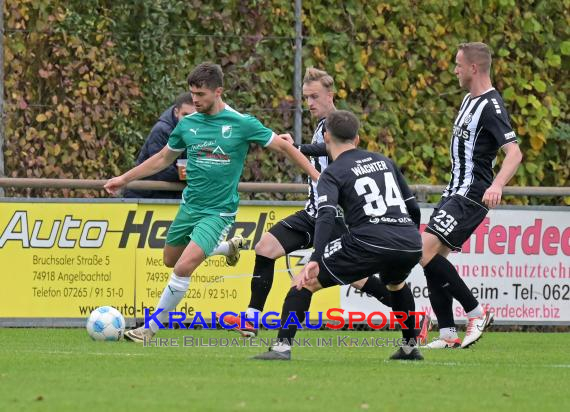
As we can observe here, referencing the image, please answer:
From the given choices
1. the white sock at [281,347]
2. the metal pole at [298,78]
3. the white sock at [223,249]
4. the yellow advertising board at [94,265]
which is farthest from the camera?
the metal pole at [298,78]

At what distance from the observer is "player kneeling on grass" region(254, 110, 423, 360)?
9148 millimetres

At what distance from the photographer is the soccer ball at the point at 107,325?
11266 millimetres

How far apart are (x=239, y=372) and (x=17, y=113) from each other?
635 centimetres

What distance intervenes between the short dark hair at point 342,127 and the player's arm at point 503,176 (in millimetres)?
1485

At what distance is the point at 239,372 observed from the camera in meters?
8.69

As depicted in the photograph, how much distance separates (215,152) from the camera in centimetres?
1089

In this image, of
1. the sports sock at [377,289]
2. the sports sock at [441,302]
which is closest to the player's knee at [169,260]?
the sports sock at [377,289]

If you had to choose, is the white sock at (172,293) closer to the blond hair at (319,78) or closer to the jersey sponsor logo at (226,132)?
the jersey sponsor logo at (226,132)

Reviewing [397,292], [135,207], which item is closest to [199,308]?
[135,207]

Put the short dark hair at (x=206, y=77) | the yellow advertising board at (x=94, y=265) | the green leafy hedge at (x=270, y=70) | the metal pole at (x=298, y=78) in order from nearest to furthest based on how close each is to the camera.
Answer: the short dark hair at (x=206, y=77) → the yellow advertising board at (x=94, y=265) → the green leafy hedge at (x=270, y=70) → the metal pole at (x=298, y=78)

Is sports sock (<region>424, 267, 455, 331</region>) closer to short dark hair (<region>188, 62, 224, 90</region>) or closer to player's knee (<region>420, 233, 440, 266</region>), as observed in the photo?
player's knee (<region>420, 233, 440, 266</region>)

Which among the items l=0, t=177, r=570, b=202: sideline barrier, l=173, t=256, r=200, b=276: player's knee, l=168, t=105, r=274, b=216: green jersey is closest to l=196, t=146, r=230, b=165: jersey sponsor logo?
l=168, t=105, r=274, b=216: green jersey

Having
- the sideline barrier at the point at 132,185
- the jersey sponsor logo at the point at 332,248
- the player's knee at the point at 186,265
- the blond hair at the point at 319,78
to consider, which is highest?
the blond hair at the point at 319,78

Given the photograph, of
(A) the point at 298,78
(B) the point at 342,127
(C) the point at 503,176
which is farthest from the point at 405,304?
(A) the point at 298,78
